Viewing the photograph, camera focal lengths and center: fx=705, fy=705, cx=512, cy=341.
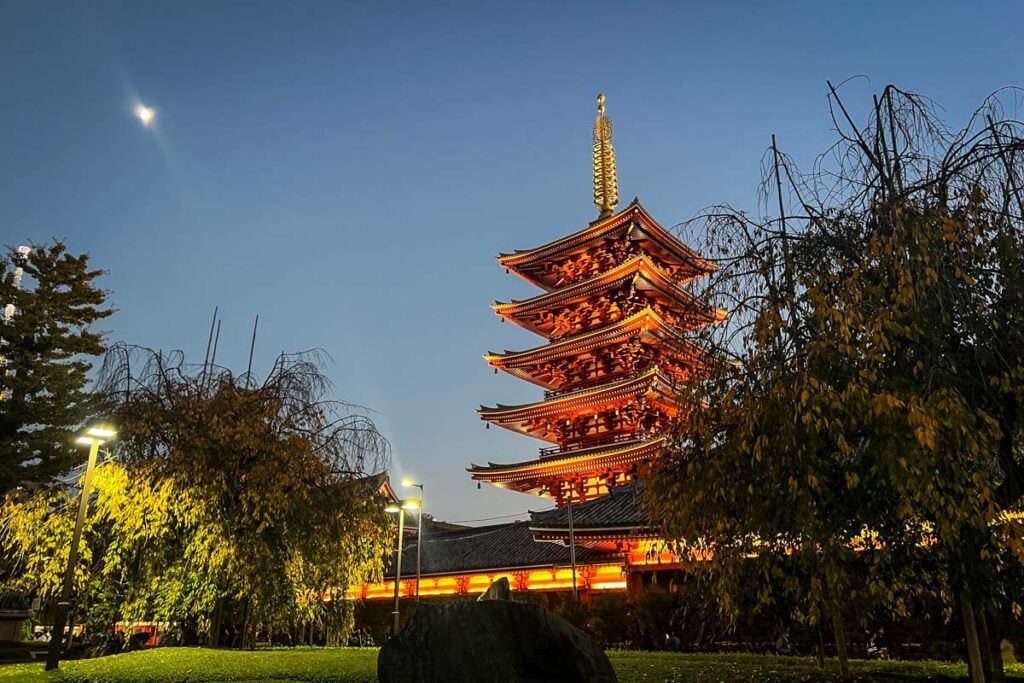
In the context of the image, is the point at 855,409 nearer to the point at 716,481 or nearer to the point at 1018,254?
the point at 716,481

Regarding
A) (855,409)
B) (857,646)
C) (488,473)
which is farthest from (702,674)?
(488,473)

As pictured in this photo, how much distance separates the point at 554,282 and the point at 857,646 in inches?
894

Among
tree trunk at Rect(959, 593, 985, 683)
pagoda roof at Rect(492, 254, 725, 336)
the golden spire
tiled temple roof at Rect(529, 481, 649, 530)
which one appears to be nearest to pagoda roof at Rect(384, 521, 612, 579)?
tiled temple roof at Rect(529, 481, 649, 530)

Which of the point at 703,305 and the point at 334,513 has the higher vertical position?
the point at 703,305

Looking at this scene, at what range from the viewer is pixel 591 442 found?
3022 centimetres

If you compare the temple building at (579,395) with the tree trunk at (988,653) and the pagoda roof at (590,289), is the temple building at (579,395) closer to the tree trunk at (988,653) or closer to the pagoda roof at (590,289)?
the pagoda roof at (590,289)

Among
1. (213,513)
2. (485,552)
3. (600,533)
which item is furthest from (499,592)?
(485,552)

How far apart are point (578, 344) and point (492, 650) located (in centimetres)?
2474

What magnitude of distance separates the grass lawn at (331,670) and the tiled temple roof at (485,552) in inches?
472

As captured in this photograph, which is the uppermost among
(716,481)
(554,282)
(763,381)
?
(554,282)

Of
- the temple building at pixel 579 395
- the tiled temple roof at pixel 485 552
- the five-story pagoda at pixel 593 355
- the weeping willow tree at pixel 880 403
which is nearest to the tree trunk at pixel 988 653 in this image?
the weeping willow tree at pixel 880 403

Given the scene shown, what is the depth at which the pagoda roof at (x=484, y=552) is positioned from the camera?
2647 centimetres

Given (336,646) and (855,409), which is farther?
(336,646)

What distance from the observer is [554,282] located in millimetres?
35312
